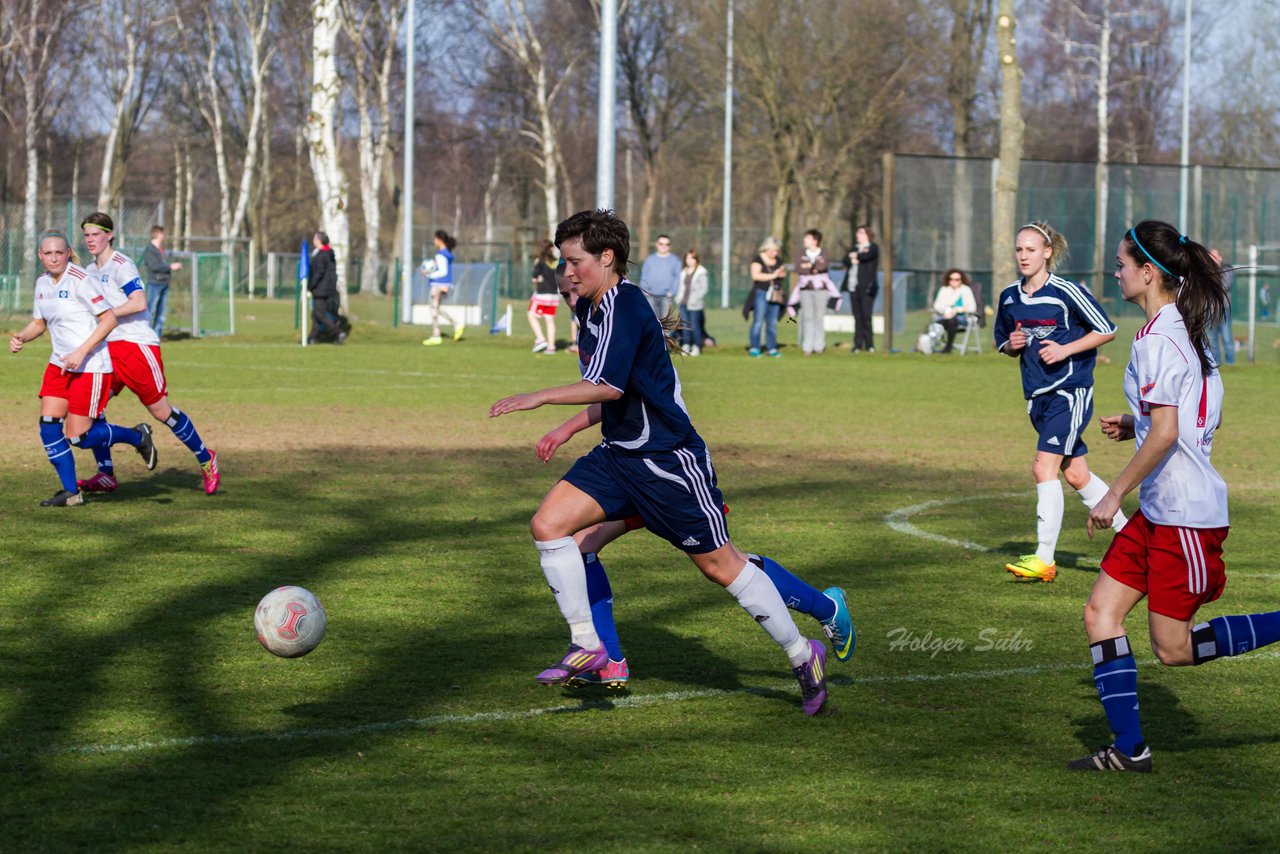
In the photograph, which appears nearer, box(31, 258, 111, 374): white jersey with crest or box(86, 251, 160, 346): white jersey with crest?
box(31, 258, 111, 374): white jersey with crest

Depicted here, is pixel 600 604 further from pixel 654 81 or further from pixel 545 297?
pixel 654 81

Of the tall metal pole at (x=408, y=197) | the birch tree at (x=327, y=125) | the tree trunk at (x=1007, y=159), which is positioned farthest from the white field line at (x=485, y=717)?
the tall metal pole at (x=408, y=197)

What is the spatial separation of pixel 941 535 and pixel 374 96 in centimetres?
5405

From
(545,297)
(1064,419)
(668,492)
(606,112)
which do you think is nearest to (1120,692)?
(668,492)

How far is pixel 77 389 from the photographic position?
10555mm

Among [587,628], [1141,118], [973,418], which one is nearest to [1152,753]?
[587,628]

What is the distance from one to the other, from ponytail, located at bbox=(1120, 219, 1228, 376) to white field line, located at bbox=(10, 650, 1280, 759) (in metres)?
1.84

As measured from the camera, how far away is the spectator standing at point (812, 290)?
83.4 ft

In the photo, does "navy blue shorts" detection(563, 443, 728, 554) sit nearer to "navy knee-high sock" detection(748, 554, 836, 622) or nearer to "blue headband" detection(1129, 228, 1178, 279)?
"navy knee-high sock" detection(748, 554, 836, 622)

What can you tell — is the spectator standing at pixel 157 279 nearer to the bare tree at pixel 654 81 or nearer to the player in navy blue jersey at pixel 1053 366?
the player in navy blue jersey at pixel 1053 366

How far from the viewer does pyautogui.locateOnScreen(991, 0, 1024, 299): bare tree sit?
2792 cm

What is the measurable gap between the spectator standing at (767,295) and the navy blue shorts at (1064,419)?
1681cm

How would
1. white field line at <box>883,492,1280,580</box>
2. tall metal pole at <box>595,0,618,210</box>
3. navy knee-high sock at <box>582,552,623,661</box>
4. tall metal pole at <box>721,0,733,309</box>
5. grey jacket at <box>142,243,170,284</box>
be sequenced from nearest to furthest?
navy knee-high sock at <box>582,552,623,661</box> < white field line at <box>883,492,1280,580</box> < tall metal pole at <box>595,0,618,210</box> < grey jacket at <box>142,243,170,284</box> < tall metal pole at <box>721,0,733,309</box>

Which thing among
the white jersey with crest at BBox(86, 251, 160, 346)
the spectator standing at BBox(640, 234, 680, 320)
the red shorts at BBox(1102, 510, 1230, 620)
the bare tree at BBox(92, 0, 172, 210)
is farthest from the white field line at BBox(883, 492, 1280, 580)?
the bare tree at BBox(92, 0, 172, 210)
